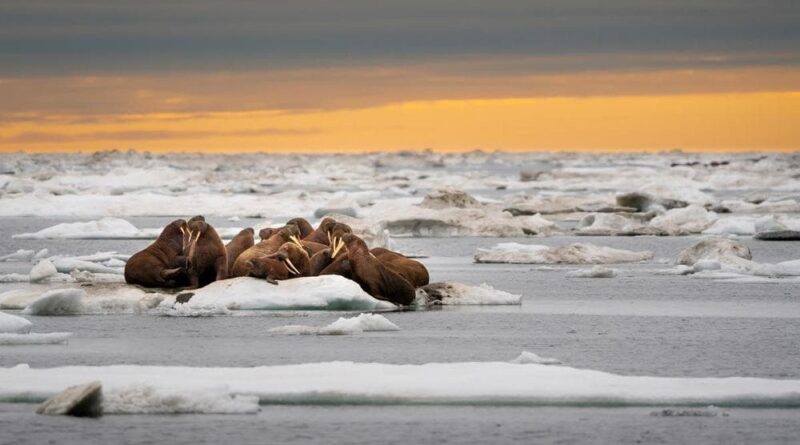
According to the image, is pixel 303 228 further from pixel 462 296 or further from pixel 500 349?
pixel 500 349

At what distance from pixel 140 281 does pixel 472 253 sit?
29.3 feet

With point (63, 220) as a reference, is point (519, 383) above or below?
below

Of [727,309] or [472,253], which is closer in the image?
[727,309]

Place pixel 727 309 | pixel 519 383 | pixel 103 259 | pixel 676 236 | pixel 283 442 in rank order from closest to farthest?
pixel 283 442 < pixel 519 383 < pixel 727 309 < pixel 103 259 < pixel 676 236

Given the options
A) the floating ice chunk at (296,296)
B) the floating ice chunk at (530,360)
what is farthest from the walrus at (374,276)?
the floating ice chunk at (530,360)

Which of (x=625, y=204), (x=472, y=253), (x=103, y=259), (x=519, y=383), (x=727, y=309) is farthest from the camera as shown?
(x=625, y=204)

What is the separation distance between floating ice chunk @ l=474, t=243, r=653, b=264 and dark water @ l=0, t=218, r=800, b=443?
4.11 feet

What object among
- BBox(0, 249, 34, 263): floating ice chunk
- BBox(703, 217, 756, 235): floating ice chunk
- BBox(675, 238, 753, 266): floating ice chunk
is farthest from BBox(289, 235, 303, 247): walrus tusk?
BBox(703, 217, 756, 235): floating ice chunk

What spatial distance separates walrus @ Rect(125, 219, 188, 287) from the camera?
44.7 ft

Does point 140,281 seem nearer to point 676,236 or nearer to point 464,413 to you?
point 464,413

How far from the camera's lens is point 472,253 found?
2186cm

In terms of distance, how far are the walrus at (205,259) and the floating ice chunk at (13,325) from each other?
8.35ft

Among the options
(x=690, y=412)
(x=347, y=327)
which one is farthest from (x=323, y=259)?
(x=690, y=412)

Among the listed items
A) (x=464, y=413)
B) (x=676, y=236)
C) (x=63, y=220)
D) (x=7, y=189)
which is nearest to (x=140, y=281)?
(x=464, y=413)
